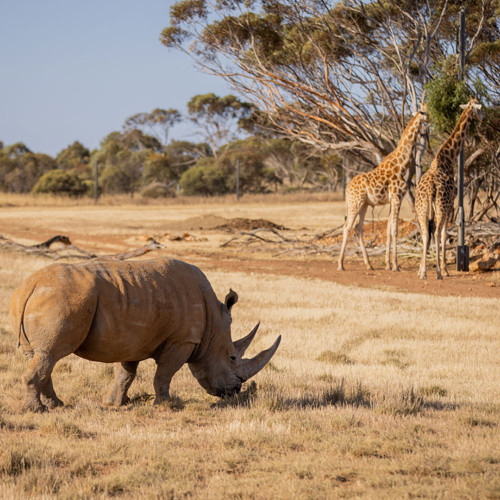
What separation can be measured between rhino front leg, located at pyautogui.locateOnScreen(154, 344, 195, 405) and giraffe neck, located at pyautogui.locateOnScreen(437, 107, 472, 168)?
1280 centimetres

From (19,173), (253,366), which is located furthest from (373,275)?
(19,173)

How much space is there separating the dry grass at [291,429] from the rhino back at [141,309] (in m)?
0.59

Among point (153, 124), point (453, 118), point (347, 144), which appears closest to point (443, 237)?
point (453, 118)

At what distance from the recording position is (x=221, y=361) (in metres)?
6.54

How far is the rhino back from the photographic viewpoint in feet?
19.7

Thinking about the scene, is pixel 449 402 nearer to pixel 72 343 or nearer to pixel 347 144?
pixel 72 343

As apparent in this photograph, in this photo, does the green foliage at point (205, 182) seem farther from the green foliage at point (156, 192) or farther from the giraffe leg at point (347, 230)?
the giraffe leg at point (347, 230)

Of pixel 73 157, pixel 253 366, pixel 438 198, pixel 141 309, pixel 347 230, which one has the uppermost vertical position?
pixel 73 157

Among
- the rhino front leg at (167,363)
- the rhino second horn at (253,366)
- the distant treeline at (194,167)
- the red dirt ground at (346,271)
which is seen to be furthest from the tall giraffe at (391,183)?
the distant treeline at (194,167)

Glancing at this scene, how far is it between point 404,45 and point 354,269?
918 cm

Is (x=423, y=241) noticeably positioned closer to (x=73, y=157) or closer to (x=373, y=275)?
(x=373, y=275)

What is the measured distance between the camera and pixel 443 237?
17.0 m

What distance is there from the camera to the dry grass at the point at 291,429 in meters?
4.54

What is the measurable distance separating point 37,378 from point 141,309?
1.03 meters
